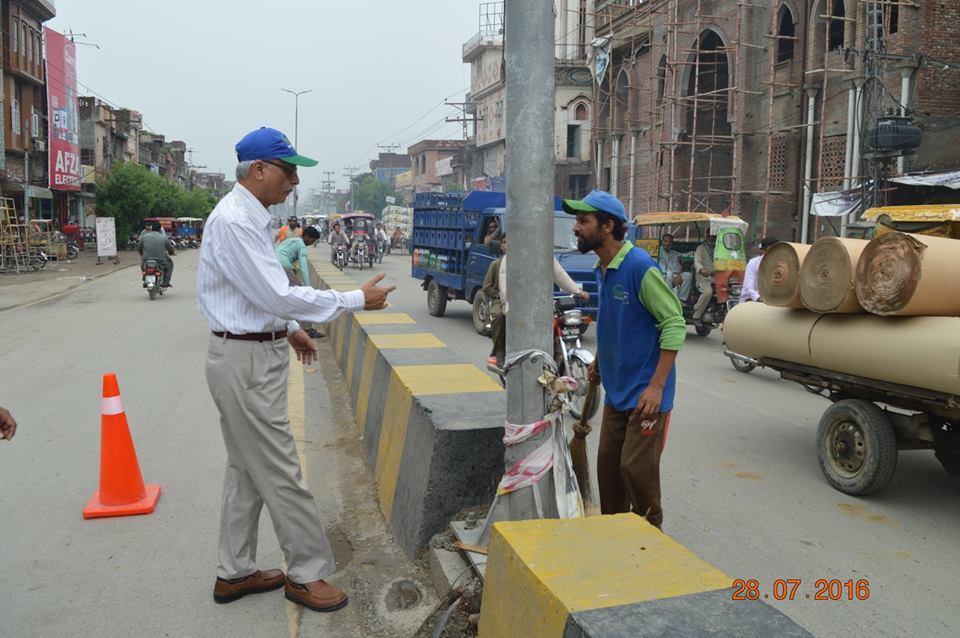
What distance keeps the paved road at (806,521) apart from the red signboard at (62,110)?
120 feet

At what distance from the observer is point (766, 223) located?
22.2 m

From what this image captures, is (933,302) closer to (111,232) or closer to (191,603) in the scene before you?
(191,603)

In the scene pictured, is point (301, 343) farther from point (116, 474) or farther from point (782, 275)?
point (782, 275)

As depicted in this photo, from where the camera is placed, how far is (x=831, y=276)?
17.3 feet

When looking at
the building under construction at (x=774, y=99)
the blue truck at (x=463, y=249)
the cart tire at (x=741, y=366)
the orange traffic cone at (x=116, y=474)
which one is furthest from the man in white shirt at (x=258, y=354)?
the building under construction at (x=774, y=99)

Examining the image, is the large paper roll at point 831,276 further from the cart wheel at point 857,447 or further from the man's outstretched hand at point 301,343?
the man's outstretched hand at point 301,343

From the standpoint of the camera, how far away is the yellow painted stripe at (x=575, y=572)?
2.16 m

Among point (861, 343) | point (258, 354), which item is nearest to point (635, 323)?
point (258, 354)

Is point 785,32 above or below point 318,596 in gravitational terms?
above

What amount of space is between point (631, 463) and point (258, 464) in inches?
67.5

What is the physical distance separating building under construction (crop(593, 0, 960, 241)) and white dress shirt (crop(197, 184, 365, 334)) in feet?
52.7

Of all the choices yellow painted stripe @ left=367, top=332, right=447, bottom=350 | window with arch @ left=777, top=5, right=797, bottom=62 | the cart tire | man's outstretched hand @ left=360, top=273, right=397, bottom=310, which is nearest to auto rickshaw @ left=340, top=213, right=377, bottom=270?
window with arch @ left=777, top=5, right=797, bottom=62

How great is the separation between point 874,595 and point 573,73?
1762 inches

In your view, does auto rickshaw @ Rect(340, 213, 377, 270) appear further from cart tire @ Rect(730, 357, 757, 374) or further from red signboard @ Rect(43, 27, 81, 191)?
cart tire @ Rect(730, 357, 757, 374)
